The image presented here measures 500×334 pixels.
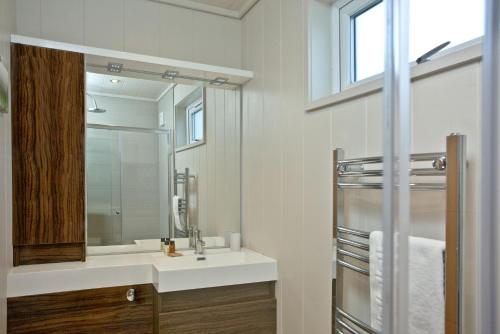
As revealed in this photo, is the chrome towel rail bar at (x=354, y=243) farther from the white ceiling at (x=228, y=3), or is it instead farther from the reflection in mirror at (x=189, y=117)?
the white ceiling at (x=228, y=3)

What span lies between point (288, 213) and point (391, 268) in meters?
1.22

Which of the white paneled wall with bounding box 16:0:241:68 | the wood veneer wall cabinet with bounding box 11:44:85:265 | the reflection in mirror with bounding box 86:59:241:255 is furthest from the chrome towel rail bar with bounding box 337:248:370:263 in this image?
the white paneled wall with bounding box 16:0:241:68

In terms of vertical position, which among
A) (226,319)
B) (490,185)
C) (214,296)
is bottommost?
(226,319)

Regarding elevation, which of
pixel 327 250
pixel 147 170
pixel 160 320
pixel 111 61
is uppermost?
pixel 111 61

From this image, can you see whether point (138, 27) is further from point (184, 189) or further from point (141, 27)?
point (184, 189)

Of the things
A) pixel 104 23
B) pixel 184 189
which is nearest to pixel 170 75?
pixel 104 23

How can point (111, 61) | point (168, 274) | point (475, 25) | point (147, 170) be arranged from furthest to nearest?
point (147, 170), point (111, 61), point (168, 274), point (475, 25)

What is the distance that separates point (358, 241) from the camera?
4.16 feet

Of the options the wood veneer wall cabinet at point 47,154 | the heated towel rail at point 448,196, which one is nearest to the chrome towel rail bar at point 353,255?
the heated towel rail at point 448,196

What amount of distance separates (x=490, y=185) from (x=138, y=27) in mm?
1996

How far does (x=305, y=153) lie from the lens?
162cm

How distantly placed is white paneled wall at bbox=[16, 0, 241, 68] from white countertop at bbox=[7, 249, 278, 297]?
117 cm

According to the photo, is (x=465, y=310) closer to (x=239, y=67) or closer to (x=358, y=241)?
(x=358, y=241)

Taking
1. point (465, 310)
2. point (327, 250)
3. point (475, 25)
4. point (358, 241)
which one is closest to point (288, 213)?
point (327, 250)
